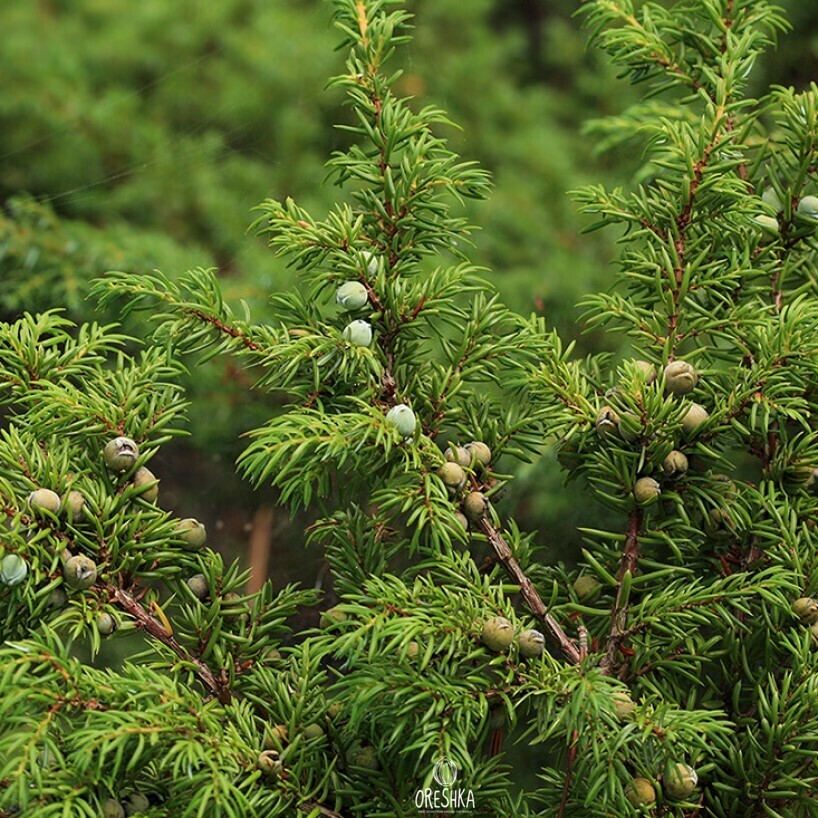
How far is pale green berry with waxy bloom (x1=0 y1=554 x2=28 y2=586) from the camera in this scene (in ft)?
1.03

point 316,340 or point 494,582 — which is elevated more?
point 316,340

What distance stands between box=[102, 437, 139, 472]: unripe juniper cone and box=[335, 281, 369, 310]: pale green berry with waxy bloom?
0.27 ft

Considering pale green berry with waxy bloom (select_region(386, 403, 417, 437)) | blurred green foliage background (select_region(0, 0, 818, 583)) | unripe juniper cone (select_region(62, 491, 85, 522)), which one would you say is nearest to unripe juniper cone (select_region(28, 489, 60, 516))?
unripe juniper cone (select_region(62, 491, 85, 522))

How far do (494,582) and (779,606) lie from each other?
0.38ft

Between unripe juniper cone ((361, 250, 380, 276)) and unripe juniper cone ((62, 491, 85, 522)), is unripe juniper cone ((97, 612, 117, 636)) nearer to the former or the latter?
unripe juniper cone ((62, 491, 85, 522))

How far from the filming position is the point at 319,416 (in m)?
0.34

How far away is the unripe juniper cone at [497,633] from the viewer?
32 centimetres

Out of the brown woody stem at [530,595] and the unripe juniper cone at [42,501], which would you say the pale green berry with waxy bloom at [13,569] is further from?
the brown woody stem at [530,595]

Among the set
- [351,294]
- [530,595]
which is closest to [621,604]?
[530,595]

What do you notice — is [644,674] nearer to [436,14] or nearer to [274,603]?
[274,603]

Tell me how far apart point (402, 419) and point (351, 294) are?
50 mm

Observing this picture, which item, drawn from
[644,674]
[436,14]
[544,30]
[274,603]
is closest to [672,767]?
[644,674]

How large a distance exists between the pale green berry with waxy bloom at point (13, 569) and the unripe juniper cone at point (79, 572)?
0.01 m
